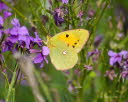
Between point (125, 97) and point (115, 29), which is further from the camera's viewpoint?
→ point (115, 29)

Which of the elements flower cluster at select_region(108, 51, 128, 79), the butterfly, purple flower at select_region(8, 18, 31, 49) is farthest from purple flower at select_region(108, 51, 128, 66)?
purple flower at select_region(8, 18, 31, 49)

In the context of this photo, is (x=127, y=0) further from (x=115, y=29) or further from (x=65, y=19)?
(x=65, y=19)

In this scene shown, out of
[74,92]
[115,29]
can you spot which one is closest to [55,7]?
[74,92]

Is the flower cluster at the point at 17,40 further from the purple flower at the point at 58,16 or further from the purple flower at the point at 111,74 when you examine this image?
the purple flower at the point at 111,74

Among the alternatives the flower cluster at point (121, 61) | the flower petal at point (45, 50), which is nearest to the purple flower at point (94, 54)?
the flower cluster at point (121, 61)

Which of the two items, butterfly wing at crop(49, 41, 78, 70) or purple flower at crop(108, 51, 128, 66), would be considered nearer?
butterfly wing at crop(49, 41, 78, 70)

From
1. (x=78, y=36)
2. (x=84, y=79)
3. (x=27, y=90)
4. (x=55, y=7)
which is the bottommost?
(x=27, y=90)

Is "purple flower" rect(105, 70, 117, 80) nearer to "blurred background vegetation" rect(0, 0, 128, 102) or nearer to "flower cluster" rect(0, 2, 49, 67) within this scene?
"blurred background vegetation" rect(0, 0, 128, 102)
